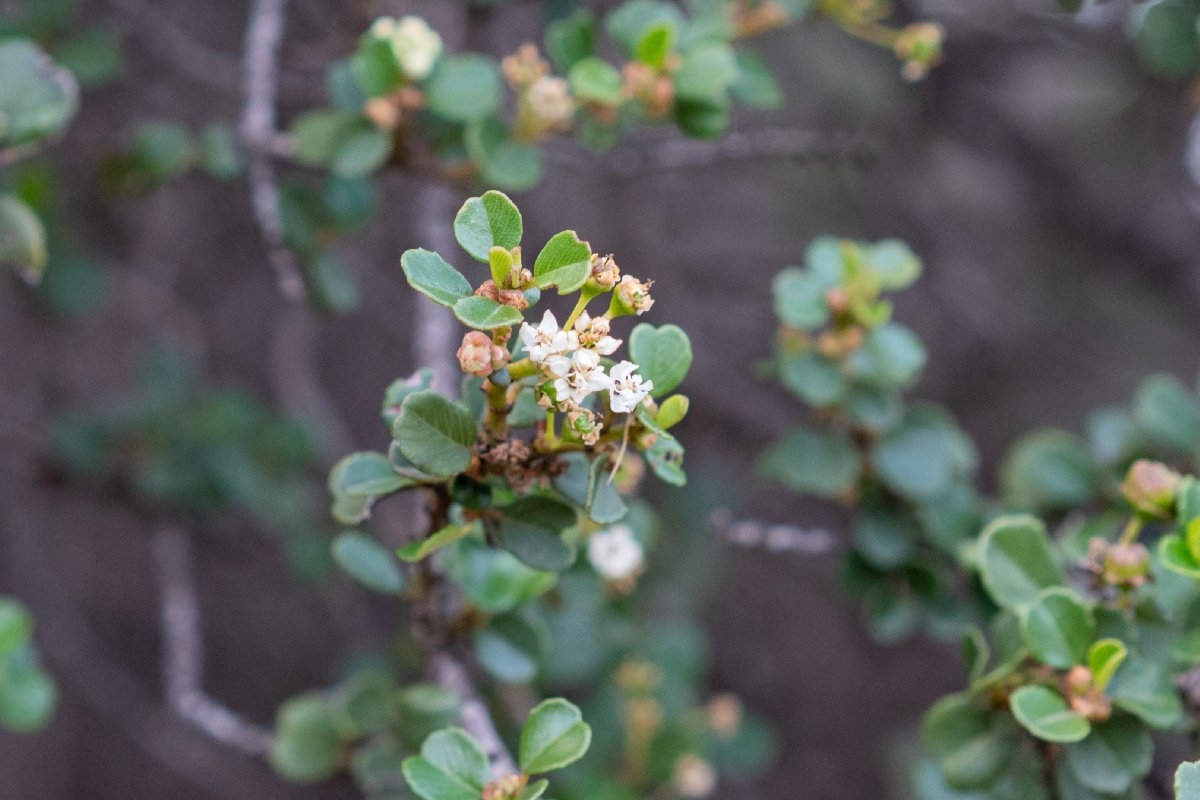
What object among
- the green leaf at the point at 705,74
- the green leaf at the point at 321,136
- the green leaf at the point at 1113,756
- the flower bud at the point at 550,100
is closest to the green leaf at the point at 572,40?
the flower bud at the point at 550,100

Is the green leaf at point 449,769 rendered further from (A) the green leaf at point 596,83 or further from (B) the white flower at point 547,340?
(A) the green leaf at point 596,83

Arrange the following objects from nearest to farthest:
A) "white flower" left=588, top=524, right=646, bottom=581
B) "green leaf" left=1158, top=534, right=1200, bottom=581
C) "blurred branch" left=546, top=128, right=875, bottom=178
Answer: "green leaf" left=1158, top=534, right=1200, bottom=581 → "white flower" left=588, top=524, right=646, bottom=581 → "blurred branch" left=546, top=128, right=875, bottom=178

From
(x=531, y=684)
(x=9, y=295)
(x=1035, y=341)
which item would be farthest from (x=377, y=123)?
(x=1035, y=341)

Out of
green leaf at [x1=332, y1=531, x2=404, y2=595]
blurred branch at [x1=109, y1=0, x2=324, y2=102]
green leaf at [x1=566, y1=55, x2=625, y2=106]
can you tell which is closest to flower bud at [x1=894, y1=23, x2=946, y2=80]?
green leaf at [x1=566, y1=55, x2=625, y2=106]

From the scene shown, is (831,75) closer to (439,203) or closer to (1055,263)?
(1055,263)

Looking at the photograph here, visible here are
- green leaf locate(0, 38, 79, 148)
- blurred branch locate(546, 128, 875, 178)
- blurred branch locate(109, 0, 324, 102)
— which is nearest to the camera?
green leaf locate(0, 38, 79, 148)

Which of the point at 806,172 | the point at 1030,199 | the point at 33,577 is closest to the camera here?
the point at 33,577

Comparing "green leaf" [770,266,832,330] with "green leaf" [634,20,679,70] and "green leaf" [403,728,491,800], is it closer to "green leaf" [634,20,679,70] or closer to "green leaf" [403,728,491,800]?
"green leaf" [634,20,679,70]
